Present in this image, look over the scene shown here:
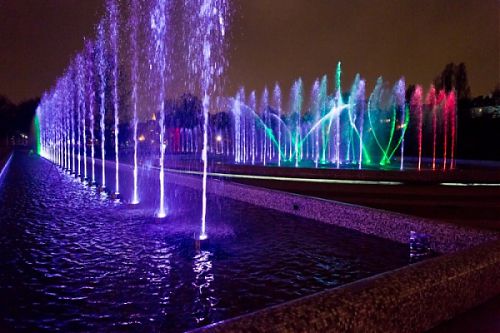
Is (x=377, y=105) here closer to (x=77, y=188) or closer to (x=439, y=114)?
(x=439, y=114)

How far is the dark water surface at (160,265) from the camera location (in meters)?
4.54

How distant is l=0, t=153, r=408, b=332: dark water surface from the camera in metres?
4.54

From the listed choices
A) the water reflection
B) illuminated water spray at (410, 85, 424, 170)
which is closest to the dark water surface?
the water reflection

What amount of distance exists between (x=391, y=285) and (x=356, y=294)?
0.39 meters

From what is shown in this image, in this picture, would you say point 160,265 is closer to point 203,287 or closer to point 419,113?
point 203,287

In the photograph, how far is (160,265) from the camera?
6.26 meters

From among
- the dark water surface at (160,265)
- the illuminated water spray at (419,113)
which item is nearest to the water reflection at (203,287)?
the dark water surface at (160,265)

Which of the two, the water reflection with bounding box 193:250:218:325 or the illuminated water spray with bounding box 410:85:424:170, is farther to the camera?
the illuminated water spray with bounding box 410:85:424:170

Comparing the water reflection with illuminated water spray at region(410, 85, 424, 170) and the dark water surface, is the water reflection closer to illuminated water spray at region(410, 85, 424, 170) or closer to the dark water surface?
the dark water surface

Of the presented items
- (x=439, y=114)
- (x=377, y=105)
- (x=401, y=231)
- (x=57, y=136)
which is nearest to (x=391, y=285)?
(x=401, y=231)

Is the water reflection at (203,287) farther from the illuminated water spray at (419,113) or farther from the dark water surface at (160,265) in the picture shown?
the illuminated water spray at (419,113)

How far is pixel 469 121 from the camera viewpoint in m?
38.2

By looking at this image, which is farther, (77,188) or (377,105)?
(377,105)

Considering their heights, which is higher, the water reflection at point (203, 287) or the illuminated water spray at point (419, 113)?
the illuminated water spray at point (419, 113)
